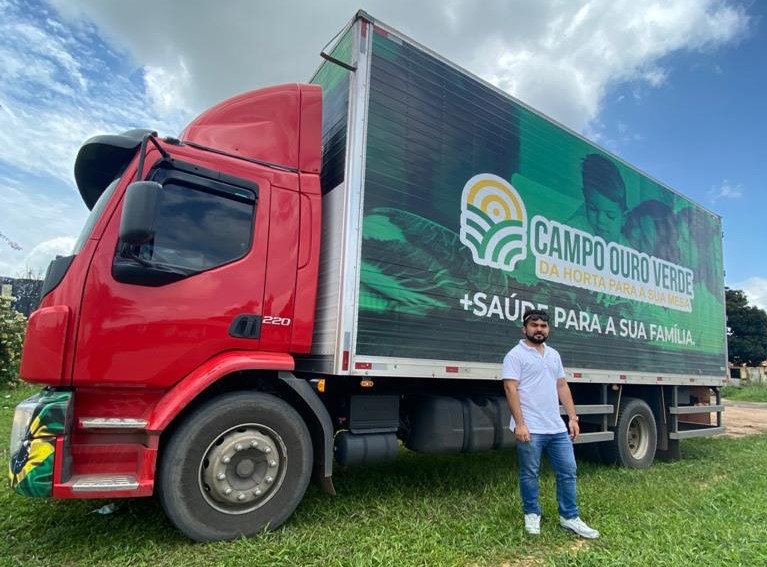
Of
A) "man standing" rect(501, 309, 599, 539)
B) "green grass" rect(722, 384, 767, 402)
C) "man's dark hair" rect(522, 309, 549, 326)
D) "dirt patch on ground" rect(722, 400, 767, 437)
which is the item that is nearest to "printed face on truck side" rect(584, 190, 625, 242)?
"man's dark hair" rect(522, 309, 549, 326)

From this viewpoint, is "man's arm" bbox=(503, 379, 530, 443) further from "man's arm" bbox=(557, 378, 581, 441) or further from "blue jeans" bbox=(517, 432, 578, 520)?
"man's arm" bbox=(557, 378, 581, 441)

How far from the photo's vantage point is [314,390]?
3.95m

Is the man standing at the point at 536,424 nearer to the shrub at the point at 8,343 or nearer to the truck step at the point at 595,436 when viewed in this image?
the truck step at the point at 595,436

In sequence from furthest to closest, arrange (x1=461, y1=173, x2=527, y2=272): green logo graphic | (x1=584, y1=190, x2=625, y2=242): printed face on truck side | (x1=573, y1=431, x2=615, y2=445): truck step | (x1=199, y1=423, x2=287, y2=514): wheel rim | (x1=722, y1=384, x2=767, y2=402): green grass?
(x1=722, y1=384, x2=767, y2=402): green grass, (x1=584, y1=190, x2=625, y2=242): printed face on truck side, (x1=573, y1=431, x2=615, y2=445): truck step, (x1=461, y1=173, x2=527, y2=272): green logo graphic, (x1=199, y1=423, x2=287, y2=514): wheel rim

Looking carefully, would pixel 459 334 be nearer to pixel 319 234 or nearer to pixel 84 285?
pixel 319 234

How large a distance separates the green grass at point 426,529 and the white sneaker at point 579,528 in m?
0.07

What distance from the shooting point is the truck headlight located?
3.14m

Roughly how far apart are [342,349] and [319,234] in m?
0.93

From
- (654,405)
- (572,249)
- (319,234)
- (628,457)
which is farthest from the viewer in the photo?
(654,405)

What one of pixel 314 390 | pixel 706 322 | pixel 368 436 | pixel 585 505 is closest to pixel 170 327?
pixel 314 390

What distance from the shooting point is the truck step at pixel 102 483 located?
3068 mm

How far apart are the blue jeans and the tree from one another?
4099 centimetres

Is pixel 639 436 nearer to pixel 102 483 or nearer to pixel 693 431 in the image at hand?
pixel 693 431

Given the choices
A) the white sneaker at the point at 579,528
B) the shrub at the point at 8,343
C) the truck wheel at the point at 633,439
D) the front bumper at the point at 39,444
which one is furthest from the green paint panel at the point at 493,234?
the shrub at the point at 8,343
